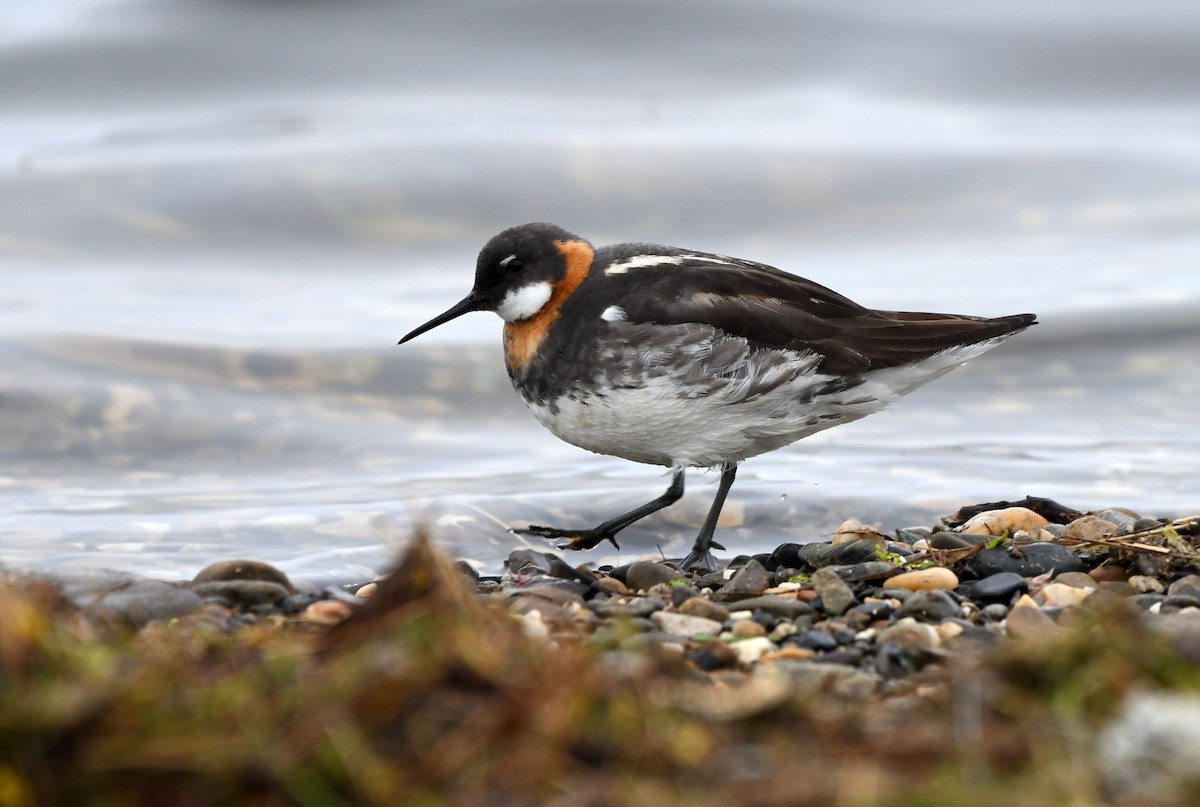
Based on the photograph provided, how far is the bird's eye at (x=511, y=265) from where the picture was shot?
730 cm

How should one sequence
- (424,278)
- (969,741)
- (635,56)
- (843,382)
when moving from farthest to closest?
(635,56), (424,278), (843,382), (969,741)

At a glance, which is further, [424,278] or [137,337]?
[424,278]

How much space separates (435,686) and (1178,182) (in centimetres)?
1433

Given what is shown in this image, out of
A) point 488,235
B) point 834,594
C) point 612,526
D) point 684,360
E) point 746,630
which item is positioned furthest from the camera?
point 488,235

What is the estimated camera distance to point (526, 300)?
719 centimetres

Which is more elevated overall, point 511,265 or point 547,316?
point 511,265

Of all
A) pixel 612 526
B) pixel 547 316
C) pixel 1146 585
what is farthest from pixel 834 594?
pixel 612 526

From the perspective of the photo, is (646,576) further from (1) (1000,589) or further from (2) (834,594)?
(1) (1000,589)

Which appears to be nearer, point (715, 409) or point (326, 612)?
point (326, 612)

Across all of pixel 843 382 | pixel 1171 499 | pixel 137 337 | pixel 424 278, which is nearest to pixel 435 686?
pixel 843 382

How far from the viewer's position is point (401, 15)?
742 inches

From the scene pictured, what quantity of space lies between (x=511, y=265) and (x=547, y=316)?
408mm

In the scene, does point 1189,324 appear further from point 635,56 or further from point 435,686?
Answer: point 435,686

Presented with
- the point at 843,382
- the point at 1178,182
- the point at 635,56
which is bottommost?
the point at 843,382
